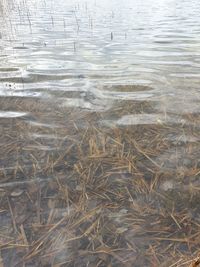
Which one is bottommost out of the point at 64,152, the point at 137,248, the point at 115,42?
the point at 137,248

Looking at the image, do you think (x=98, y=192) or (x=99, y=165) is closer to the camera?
(x=98, y=192)

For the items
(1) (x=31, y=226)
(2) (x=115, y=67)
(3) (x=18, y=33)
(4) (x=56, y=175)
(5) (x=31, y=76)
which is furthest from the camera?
(3) (x=18, y=33)

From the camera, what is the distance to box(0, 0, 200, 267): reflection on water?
1726 millimetres

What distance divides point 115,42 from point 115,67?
2.75 m

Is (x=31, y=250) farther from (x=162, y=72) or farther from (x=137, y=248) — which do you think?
(x=162, y=72)

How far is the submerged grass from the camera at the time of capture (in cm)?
169

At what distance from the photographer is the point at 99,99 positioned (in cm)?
380

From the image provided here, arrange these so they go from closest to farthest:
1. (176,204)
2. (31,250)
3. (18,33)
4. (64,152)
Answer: (31,250)
(176,204)
(64,152)
(18,33)

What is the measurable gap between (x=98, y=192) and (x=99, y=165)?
353mm

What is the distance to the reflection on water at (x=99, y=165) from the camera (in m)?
1.73

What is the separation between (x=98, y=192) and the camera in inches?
84.7

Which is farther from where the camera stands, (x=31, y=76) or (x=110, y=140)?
Result: (x=31, y=76)

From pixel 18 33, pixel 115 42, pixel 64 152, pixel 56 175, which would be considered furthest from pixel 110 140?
pixel 18 33

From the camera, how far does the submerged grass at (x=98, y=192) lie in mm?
1691
